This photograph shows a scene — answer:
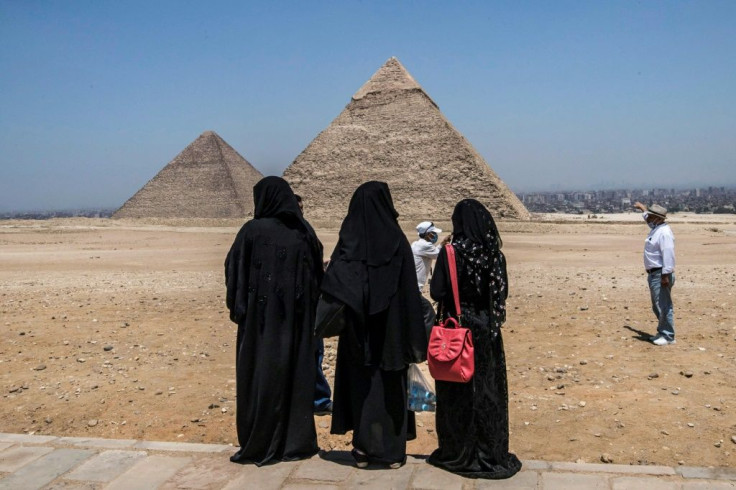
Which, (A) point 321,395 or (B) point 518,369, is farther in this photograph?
(B) point 518,369

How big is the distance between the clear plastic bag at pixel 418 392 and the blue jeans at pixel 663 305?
3.68 meters

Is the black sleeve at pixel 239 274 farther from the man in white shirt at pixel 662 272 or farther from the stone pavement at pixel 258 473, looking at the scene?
the man in white shirt at pixel 662 272

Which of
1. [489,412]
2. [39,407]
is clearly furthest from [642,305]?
[39,407]

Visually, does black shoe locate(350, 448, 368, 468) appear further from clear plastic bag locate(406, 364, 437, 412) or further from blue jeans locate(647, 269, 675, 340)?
blue jeans locate(647, 269, 675, 340)

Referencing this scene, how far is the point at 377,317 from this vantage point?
138 inches

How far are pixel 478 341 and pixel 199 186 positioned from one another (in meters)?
75.8

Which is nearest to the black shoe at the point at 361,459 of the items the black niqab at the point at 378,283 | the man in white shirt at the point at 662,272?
the black niqab at the point at 378,283

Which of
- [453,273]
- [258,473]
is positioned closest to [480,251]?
[453,273]

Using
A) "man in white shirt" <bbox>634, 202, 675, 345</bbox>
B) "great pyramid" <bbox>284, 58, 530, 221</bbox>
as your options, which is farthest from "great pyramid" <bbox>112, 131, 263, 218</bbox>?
"man in white shirt" <bbox>634, 202, 675, 345</bbox>

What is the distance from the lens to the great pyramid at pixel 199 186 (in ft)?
241

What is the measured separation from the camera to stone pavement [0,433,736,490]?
10.6ft

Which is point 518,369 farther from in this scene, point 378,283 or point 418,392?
point 378,283

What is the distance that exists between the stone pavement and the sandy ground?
23.7 inches

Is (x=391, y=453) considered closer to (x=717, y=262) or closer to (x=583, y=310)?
(x=583, y=310)
